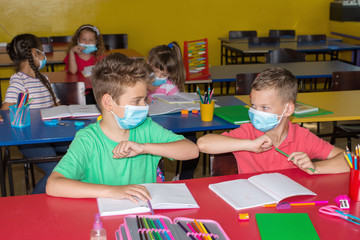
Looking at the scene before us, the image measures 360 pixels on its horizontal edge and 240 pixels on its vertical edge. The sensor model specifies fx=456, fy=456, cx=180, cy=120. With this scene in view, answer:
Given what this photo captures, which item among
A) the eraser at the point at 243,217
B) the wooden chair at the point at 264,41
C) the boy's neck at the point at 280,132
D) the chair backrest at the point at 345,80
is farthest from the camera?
the wooden chair at the point at 264,41

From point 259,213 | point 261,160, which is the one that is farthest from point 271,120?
point 259,213

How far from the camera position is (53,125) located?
2637 mm

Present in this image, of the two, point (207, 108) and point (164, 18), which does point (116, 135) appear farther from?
point (164, 18)

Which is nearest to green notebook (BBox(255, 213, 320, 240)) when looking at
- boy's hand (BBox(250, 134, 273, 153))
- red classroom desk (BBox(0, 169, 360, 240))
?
red classroom desk (BBox(0, 169, 360, 240))

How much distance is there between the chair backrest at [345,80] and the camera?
3709mm

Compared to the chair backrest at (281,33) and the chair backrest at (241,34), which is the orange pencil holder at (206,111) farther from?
the chair backrest at (281,33)

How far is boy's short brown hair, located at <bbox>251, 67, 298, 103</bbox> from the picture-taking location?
2.01m

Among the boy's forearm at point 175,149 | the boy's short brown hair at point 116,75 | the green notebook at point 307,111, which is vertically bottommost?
the green notebook at point 307,111

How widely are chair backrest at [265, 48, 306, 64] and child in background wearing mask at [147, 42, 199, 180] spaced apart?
1771 millimetres

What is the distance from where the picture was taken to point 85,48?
14.9 feet

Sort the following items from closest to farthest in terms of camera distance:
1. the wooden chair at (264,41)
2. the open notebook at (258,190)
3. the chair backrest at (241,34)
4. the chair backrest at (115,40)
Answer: the open notebook at (258,190) → the wooden chair at (264,41) → the chair backrest at (115,40) → the chair backrest at (241,34)

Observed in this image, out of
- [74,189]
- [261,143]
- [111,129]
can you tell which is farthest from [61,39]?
[74,189]

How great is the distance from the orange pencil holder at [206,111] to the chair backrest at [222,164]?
670 millimetres

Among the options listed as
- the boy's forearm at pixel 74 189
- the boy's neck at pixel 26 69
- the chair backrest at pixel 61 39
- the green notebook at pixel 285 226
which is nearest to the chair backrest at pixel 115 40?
the chair backrest at pixel 61 39
